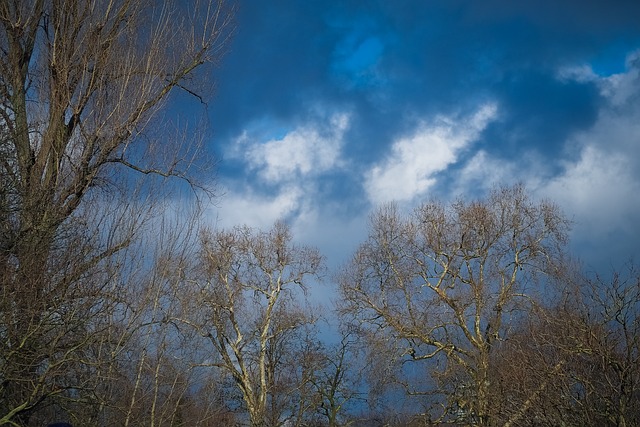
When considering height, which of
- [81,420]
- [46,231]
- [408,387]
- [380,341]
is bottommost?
[81,420]

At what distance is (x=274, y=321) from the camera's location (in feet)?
92.9

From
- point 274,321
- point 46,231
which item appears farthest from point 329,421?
point 46,231

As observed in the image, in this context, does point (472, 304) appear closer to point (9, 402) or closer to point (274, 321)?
point (274, 321)

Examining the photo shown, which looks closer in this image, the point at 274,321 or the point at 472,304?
the point at 472,304

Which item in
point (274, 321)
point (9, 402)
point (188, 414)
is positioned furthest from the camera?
point (274, 321)

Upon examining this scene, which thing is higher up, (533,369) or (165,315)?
(165,315)

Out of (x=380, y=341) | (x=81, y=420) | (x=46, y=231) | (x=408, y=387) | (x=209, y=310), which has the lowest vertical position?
(x=81, y=420)

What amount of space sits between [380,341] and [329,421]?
26.0 feet

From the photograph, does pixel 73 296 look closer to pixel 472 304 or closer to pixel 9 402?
pixel 9 402

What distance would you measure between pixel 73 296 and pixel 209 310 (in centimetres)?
1638

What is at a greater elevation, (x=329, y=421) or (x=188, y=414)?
(x=329, y=421)

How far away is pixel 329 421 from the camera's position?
29031 millimetres

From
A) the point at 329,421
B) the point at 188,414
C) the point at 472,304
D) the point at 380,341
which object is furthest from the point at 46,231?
the point at 329,421

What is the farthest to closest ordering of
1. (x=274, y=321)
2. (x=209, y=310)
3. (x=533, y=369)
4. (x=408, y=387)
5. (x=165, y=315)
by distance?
(x=274, y=321)
(x=209, y=310)
(x=408, y=387)
(x=165, y=315)
(x=533, y=369)
